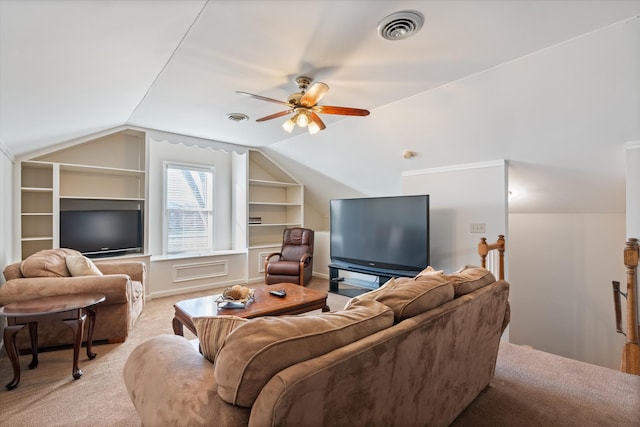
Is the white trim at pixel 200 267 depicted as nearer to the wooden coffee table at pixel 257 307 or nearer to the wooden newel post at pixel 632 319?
the wooden coffee table at pixel 257 307

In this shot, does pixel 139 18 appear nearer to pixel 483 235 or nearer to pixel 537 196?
pixel 483 235

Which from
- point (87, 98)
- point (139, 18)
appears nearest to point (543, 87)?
point (139, 18)

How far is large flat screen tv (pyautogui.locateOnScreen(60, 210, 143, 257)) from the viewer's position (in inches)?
150

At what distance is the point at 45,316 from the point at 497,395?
3117 mm

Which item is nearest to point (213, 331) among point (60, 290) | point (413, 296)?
point (413, 296)

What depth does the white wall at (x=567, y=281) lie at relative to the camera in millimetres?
3818

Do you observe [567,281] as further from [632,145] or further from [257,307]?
[257,307]

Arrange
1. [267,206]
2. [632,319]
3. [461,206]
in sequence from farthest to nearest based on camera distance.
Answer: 1. [267,206]
2. [461,206]
3. [632,319]

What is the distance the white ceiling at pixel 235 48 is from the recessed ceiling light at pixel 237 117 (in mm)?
458

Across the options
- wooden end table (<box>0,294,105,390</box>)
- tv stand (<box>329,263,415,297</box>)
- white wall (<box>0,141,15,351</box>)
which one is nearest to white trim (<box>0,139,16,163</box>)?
white wall (<box>0,141,15,351</box>)

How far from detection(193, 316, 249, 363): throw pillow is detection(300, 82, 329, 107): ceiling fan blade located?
5.69 ft

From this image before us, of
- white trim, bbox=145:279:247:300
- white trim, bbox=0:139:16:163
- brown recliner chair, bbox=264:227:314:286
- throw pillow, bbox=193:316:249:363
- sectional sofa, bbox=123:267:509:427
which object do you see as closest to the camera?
sectional sofa, bbox=123:267:509:427

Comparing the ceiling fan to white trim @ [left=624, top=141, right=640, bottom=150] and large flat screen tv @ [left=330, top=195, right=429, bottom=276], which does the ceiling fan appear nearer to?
large flat screen tv @ [left=330, top=195, right=429, bottom=276]

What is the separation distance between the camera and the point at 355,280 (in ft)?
17.2
